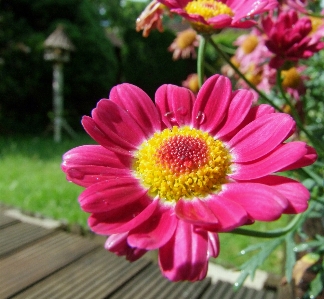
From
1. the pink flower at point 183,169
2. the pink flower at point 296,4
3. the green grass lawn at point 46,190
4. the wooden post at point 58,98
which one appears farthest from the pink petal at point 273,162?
the wooden post at point 58,98

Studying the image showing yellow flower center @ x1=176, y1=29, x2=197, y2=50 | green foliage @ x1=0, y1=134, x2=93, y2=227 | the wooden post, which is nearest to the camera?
yellow flower center @ x1=176, y1=29, x2=197, y2=50

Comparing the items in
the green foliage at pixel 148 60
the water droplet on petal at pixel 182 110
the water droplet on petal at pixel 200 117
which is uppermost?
the water droplet on petal at pixel 182 110

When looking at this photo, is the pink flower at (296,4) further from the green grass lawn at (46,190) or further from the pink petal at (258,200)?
the green grass lawn at (46,190)

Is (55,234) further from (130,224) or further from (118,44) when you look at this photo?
(118,44)

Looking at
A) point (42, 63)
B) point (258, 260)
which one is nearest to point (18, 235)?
point (258, 260)

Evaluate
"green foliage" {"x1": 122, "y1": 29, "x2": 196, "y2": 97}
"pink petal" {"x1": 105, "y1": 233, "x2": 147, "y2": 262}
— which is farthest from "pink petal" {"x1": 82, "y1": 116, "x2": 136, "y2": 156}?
"green foliage" {"x1": 122, "y1": 29, "x2": 196, "y2": 97}

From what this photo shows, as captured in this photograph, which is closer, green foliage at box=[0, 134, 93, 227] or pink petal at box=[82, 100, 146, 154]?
pink petal at box=[82, 100, 146, 154]

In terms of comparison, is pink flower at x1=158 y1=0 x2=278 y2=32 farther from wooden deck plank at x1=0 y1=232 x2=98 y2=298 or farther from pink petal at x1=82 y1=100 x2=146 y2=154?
wooden deck plank at x1=0 y1=232 x2=98 y2=298

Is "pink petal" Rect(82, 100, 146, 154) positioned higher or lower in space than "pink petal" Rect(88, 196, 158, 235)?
higher
